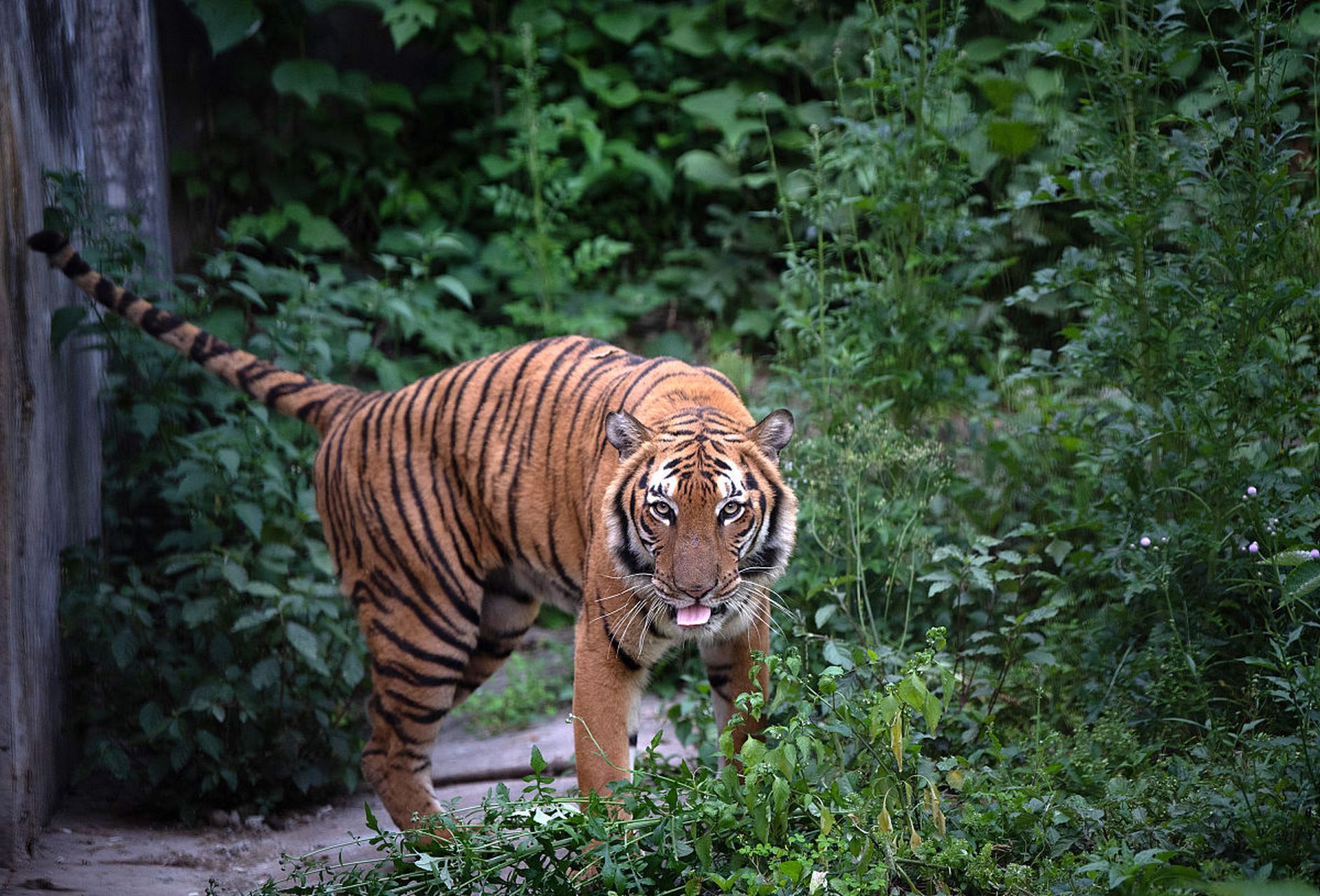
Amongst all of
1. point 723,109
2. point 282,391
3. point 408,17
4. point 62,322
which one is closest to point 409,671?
point 282,391

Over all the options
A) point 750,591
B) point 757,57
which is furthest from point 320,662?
point 757,57

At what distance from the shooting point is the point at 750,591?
342cm

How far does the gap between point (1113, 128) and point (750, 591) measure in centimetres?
242

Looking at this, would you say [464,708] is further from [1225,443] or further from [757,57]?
[757,57]

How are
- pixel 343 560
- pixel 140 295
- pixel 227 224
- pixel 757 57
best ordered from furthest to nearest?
pixel 757 57 < pixel 227 224 < pixel 140 295 < pixel 343 560

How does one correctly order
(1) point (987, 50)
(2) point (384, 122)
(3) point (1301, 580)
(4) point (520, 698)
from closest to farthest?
1. (3) point (1301, 580)
2. (4) point (520, 698)
3. (1) point (987, 50)
4. (2) point (384, 122)

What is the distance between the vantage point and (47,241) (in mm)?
4055

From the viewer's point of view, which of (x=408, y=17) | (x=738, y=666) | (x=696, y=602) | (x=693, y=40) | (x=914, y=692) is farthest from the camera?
(x=693, y=40)

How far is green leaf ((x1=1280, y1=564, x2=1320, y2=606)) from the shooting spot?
2.86 metres

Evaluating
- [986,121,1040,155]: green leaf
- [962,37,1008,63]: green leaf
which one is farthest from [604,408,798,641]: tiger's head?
[962,37,1008,63]: green leaf

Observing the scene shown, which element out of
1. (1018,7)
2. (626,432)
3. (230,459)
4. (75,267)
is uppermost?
(1018,7)

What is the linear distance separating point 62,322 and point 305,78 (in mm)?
3155

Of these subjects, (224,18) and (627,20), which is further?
(627,20)

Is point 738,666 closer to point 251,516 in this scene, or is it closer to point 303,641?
point 303,641
